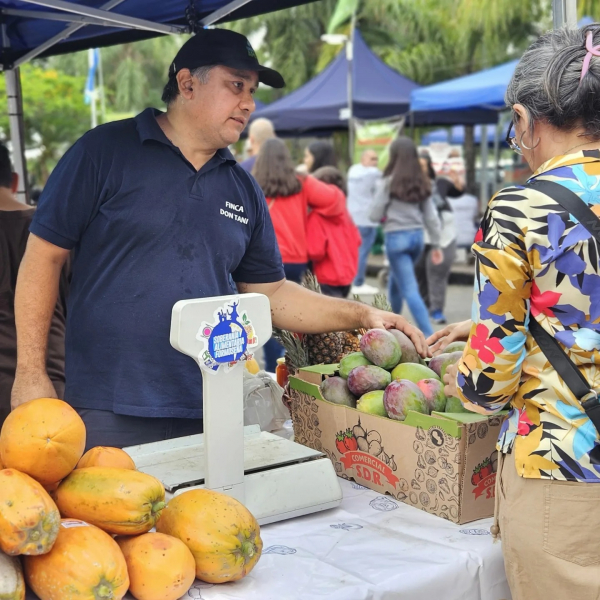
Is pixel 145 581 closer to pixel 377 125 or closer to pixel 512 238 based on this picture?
pixel 512 238

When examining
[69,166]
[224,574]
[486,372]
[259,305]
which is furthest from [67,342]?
[486,372]

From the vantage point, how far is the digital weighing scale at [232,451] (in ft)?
4.98

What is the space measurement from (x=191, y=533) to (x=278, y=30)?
80.3ft

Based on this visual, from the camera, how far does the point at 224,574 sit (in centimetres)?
138

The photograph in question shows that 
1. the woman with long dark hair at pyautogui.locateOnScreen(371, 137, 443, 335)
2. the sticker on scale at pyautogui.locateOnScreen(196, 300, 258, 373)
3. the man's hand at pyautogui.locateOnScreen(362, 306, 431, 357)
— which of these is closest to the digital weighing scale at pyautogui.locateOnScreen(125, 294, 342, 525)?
the sticker on scale at pyautogui.locateOnScreen(196, 300, 258, 373)

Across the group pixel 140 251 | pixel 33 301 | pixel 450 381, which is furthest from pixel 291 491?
pixel 33 301

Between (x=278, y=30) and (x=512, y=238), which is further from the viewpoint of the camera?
(x=278, y=30)

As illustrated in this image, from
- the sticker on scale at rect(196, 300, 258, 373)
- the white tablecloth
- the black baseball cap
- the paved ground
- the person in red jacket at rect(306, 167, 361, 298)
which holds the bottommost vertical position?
the paved ground

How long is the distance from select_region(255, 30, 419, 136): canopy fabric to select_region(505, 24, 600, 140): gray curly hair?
10995mm

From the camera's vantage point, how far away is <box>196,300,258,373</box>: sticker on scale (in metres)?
1.52

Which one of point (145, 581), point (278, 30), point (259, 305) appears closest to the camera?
point (145, 581)

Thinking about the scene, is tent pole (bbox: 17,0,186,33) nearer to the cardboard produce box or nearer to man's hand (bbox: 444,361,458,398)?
the cardboard produce box

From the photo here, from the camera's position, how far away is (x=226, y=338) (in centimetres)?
154

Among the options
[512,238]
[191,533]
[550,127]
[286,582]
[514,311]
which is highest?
[550,127]
